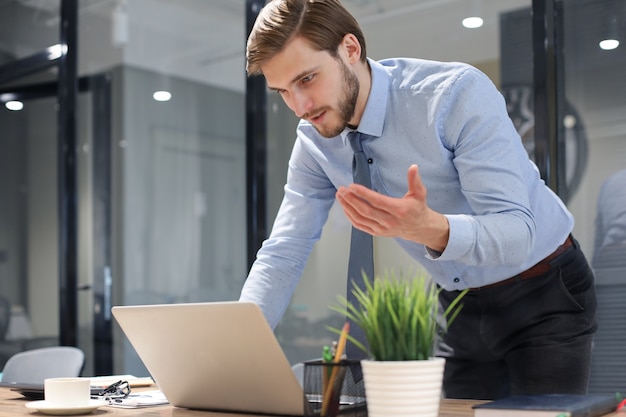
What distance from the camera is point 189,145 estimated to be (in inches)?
190

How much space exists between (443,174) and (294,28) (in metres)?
0.47

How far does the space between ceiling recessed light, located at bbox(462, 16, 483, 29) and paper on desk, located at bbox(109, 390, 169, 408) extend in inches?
89.4

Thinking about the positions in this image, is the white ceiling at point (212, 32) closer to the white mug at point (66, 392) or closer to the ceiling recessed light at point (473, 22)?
the ceiling recessed light at point (473, 22)

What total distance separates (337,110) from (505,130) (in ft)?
1.33

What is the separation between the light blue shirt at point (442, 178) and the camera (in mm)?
1648

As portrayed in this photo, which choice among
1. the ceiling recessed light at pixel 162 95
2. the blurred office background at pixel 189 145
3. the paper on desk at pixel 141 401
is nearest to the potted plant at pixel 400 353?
the paper on desk at pixel 141 401

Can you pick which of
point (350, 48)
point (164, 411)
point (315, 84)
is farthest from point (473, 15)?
point (164, 411)

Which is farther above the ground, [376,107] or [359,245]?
[376,107]

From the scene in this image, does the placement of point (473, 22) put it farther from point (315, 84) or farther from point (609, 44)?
point (315, 84)

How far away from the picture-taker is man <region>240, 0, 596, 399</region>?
1925 mm

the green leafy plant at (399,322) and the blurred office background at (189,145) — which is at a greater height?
the blurred office background at (189,145)

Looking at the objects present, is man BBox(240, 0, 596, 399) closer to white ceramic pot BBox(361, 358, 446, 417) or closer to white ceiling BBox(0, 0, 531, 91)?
white ceramic pot BBox(361, 358, 446, 417)

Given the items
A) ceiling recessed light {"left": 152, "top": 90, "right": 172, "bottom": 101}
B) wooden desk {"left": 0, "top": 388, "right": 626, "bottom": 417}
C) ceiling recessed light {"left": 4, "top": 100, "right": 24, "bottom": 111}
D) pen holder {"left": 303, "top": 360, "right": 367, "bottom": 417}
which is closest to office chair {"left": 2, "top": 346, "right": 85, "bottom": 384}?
wooden desk {"left": 0, "top": 388, "right": 626, "bottom": 417}

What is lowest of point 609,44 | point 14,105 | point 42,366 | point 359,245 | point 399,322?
point 42,366
